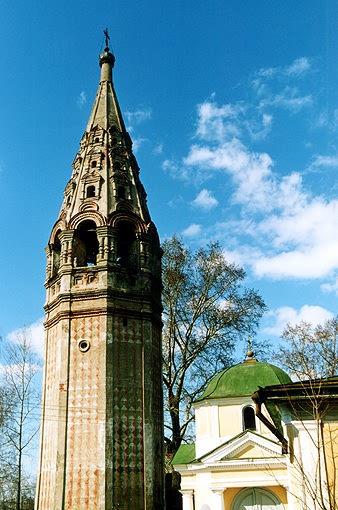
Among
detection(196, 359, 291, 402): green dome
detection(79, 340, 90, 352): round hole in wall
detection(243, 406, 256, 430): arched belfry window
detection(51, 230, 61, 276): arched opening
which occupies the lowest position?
detection(243, 406, 256, 430): arched belfry window

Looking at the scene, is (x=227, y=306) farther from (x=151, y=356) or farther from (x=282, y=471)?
(x=282, y=471)

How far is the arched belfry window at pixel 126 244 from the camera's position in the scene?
2003 cm

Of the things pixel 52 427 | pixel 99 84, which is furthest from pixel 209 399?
pixel 99 84

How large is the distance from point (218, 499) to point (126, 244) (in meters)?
9.57

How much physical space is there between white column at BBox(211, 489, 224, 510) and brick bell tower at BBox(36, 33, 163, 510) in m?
2.02

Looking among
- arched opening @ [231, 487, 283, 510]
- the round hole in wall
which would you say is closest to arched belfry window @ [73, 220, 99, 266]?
the round hole in wall

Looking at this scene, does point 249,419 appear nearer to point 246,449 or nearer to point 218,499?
point 246,449

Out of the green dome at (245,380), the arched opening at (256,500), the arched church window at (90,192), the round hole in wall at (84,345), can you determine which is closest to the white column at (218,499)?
the arched opening at (256,500)

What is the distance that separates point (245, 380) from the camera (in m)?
19.1

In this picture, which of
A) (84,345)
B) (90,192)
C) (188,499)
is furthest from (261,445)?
(90,192)

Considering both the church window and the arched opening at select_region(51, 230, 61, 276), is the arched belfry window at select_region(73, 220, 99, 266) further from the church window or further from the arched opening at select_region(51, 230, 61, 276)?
the church window

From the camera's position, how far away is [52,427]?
17.2 metres

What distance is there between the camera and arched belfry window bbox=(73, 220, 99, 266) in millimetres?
19734

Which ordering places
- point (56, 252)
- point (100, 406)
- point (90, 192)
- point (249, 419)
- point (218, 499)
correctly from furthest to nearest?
point (56, 252) < point (90, 192) < point (249, 419) < point (100, 406) < point (218, 499)
